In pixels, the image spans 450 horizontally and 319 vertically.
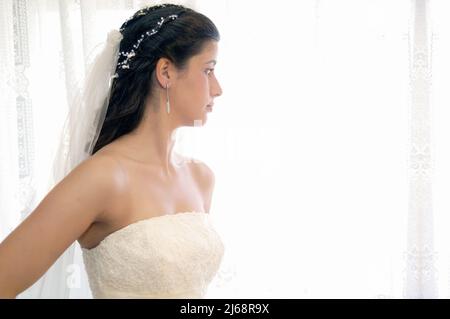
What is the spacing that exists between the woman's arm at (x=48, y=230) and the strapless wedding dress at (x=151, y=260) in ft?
0.40

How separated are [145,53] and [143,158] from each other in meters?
0.27

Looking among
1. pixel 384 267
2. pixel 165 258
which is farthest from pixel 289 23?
pixel 165 258

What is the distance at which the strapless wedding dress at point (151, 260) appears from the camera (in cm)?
131

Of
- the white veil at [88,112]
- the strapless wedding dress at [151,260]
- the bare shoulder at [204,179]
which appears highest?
the white veil at [88,112]

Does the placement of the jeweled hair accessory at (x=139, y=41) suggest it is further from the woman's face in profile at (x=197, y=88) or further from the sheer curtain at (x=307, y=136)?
the sheer curtain at (x=307, y=136)

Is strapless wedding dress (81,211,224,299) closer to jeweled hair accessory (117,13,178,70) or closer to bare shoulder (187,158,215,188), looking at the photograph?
bare shoulder (187,158,215,188)

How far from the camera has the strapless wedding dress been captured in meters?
1.31

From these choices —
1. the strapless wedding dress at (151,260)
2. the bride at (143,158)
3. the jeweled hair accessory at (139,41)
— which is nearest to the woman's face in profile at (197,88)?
the bride at (143,158)

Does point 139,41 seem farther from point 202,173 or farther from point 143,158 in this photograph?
point 202,173

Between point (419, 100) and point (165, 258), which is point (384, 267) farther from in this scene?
point (165, 258)

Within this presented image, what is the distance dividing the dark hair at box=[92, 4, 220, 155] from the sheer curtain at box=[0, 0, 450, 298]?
25.3 inches

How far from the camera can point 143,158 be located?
1429 millimetres

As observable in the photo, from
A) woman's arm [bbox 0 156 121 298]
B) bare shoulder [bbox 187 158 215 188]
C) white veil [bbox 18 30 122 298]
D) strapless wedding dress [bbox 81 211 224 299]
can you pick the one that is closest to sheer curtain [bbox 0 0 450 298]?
bare shoulder [bbox 187 158 215 188]

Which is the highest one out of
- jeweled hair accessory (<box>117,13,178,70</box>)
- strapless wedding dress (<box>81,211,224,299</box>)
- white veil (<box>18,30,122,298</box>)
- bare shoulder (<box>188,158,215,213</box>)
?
jeweled hair accessory (<box>117,13,178,70</box>)
